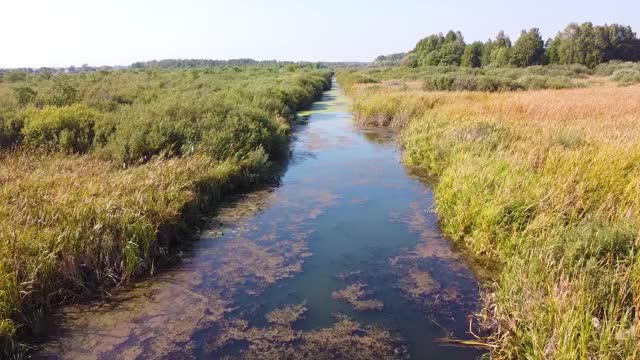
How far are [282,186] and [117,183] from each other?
3899 mm

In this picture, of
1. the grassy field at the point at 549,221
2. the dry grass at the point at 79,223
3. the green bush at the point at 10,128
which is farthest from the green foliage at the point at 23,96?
the grassy field at the point at 549,221

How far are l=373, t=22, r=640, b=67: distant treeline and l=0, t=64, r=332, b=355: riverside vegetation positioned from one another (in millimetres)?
53682

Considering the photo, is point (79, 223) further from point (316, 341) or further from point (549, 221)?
point (549, 221)

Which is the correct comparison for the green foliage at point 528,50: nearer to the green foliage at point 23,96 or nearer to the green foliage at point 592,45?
the green foliage at point 592,45

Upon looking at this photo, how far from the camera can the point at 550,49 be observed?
59.1 m

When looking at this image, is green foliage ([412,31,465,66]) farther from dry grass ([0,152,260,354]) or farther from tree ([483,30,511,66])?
dry grass ([0,152,260,354])

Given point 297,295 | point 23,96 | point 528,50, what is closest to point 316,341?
point 297,295

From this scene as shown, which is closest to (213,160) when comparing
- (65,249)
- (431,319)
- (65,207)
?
(65,207)

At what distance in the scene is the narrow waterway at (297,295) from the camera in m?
4.49

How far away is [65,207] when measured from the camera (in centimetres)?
586

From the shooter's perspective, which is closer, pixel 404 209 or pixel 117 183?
pixel 117 183

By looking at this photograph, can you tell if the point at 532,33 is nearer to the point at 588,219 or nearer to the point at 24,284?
the point at 588,219

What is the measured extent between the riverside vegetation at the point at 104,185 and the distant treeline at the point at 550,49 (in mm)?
53682

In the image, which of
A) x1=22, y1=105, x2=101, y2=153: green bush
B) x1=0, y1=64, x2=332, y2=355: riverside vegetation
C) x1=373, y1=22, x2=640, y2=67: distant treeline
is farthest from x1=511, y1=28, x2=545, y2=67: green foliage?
x1=22, y1=105, x2=101, y2=153: green bush
